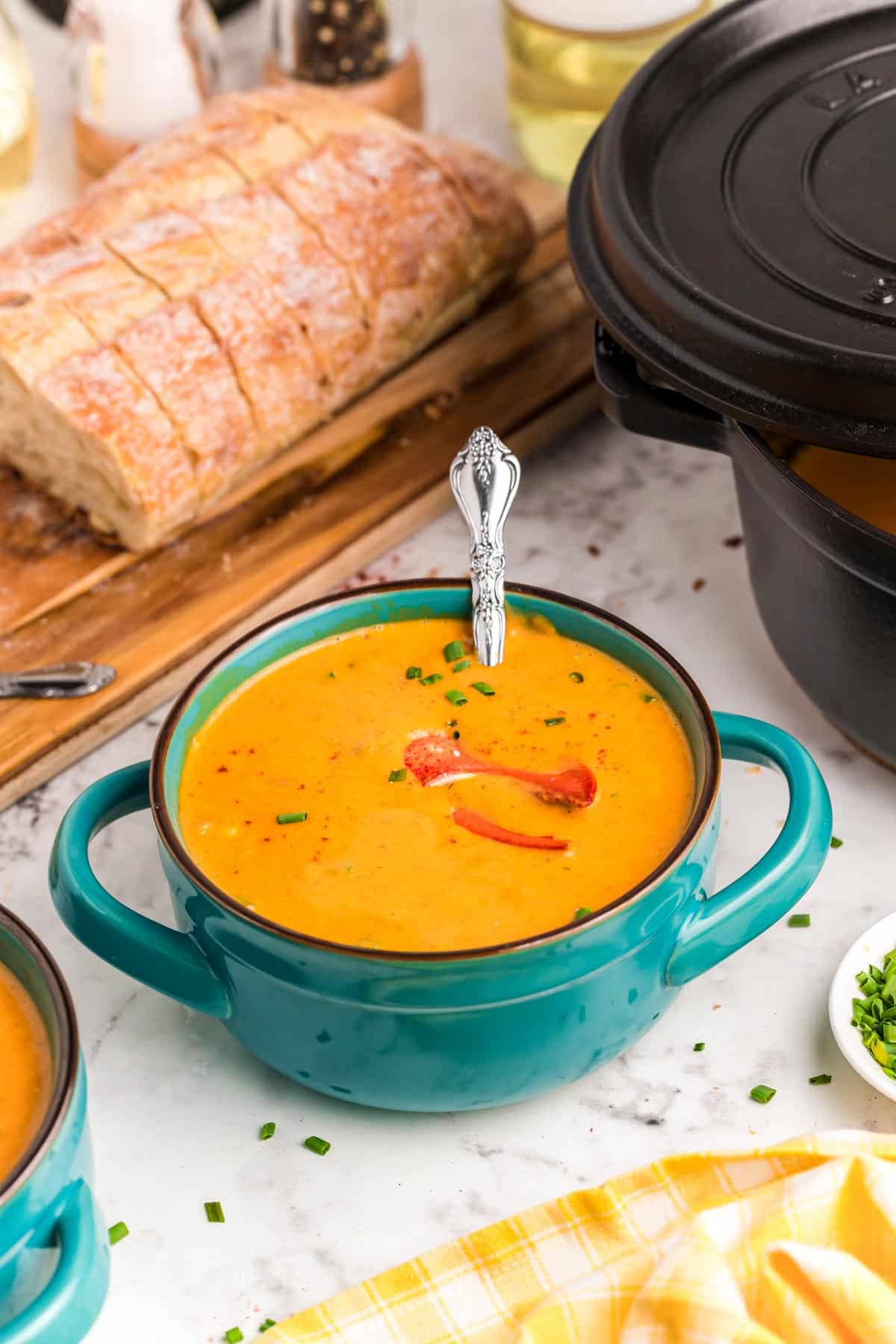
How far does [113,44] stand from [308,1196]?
6.10 ft

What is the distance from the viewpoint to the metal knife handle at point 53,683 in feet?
6.29

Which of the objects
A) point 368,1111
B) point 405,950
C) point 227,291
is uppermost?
point 227,291

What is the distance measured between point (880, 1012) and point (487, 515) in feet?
1.93

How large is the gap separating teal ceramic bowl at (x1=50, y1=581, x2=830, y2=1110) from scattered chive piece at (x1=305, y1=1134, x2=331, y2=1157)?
2.3 inches

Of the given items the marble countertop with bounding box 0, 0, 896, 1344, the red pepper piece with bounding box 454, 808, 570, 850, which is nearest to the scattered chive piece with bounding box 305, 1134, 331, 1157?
the marble countertop with bounding box 0, 0, 896, 1344

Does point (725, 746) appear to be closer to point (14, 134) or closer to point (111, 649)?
point (111, 649)

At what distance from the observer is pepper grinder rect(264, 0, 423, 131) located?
105 inches

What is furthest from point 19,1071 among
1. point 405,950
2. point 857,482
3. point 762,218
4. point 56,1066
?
point 762,218

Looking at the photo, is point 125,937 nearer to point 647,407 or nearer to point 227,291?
point 647,407

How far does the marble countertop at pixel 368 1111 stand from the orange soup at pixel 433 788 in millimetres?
245

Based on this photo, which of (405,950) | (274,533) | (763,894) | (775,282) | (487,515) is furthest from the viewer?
(274,533)

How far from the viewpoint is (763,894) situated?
1460 millimetres

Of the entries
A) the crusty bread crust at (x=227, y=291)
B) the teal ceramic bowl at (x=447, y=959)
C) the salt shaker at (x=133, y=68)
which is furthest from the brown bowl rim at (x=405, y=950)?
the salt shaker at (x=133, y=68)

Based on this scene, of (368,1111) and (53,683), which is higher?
(53,683)
